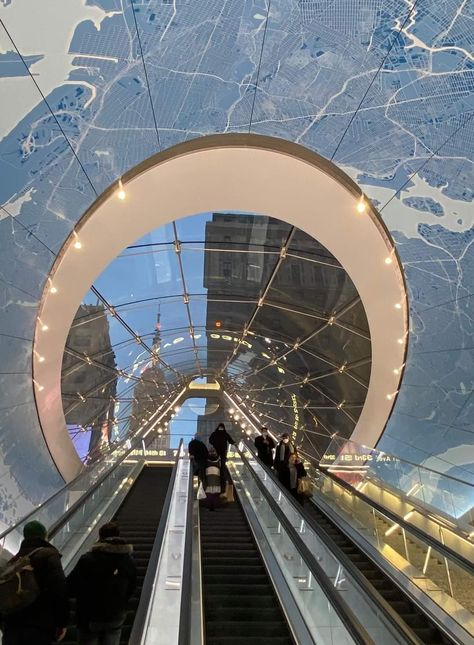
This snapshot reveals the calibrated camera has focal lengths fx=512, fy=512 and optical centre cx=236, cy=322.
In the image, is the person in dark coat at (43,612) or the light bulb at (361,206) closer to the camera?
the person in dark coat at (43,612)

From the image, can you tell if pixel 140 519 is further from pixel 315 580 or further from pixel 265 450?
pixel 315 580

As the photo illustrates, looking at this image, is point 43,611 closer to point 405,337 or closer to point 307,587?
point 307,587

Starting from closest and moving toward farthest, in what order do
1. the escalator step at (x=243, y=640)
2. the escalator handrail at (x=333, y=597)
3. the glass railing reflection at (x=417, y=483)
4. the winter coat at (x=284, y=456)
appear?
the escalator handrail at (x=333, y=597), the escalator step at (x=243, y=640), the glass railing reflection at (x=417, y=483), the winter coat at (x=284, y=456)

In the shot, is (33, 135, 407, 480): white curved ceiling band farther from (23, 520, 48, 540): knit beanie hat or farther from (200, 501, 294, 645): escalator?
(23, 520, 48, 540): knit beanie hat

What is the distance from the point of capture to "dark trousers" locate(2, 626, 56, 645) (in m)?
3.32

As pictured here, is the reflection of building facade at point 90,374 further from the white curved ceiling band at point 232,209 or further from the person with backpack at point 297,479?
the person with backpack at point 297,479

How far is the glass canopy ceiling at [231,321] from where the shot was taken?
42.2 feet

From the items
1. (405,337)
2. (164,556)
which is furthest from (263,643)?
(405,337)

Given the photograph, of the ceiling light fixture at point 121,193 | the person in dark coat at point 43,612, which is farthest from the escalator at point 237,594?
the ceiling light fixture at point 121,193

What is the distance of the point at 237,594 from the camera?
5.60 m

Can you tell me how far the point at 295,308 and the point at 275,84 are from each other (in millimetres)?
9946

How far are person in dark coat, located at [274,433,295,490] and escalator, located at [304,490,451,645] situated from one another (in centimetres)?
138

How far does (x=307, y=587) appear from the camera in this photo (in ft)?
15.5

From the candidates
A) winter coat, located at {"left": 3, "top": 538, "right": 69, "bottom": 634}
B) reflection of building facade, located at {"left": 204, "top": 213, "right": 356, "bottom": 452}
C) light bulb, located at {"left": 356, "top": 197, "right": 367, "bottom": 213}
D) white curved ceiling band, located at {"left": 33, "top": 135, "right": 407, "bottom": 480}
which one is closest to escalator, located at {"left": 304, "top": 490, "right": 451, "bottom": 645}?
winter coat, located at {"left": 3, "top": 538, "right": 69, "bottom": 634}
